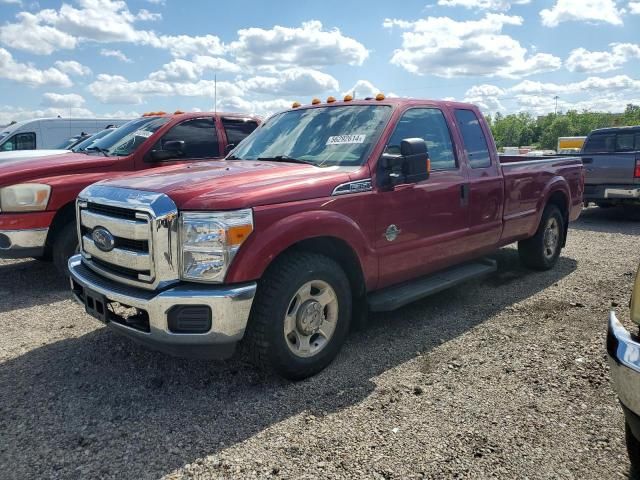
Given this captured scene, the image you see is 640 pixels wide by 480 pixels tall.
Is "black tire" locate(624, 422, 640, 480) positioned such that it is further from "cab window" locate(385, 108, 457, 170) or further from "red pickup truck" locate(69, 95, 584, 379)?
"cab window" locate(385, 108, 457, 170)

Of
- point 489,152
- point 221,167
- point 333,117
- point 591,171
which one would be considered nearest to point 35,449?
point 221,167

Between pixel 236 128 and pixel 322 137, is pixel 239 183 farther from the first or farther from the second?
pixel 236 128

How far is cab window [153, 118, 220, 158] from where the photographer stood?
6.47 m

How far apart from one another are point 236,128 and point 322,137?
324 cm

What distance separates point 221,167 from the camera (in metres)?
3.98

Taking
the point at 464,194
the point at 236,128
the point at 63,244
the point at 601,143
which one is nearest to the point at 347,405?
the point at 464,194

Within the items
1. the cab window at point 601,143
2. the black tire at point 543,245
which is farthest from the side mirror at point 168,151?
the cab window at point 601,143

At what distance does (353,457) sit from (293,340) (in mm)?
984

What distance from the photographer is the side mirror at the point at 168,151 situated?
6031 mm

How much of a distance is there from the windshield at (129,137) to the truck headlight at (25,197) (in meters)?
1.12

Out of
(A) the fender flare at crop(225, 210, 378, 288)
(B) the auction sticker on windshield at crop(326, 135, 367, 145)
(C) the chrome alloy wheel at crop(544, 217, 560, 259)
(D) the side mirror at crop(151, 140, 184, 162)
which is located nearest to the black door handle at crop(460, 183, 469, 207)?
(B) the auction sticker on windshield at crop(326, 135, 367, 145)

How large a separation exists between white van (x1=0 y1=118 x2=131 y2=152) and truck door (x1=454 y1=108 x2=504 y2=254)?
1290 centimetres

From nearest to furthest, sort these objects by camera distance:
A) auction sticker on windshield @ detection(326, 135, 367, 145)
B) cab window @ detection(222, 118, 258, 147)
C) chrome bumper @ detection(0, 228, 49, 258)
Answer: auction sticker on windshield @ detection(326, 135, 367, 145) → chrome bumper @ detection(0, 228, 49, 258) → cab window @ detection(222, 118, 258, 147)

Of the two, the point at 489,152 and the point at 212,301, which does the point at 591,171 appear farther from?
the point at 212,301
